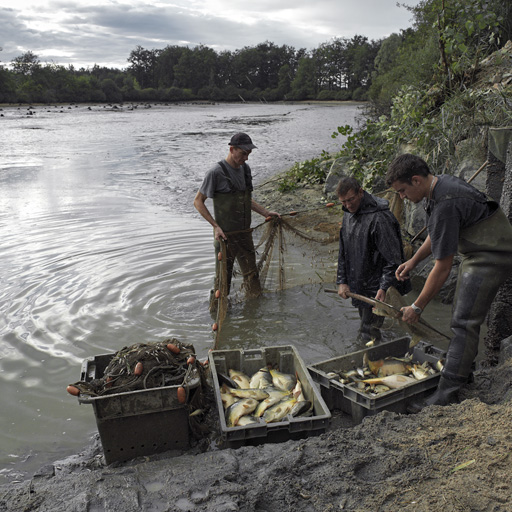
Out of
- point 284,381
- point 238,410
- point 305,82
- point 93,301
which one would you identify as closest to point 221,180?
point 93,301

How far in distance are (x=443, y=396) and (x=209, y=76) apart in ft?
385

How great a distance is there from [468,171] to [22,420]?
19.6 feet

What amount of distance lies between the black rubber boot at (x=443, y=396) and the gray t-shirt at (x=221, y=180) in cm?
336

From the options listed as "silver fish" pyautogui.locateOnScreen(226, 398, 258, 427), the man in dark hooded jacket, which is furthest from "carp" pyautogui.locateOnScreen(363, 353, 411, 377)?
"silver fish" pyautogui.locateOnScreen(226, 398, 258, 427)

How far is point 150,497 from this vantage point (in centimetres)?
302

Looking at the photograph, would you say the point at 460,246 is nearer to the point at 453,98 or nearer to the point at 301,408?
the point at 301,408

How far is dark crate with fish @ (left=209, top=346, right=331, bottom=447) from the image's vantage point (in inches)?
139

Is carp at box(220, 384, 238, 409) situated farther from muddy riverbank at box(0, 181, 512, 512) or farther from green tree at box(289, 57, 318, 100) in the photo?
green tree at box(289, 57, 318, 100)

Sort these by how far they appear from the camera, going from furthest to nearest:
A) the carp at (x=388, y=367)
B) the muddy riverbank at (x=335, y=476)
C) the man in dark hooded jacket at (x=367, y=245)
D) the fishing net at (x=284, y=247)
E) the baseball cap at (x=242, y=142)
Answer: the fishing net at (x=284, y=247), the baseball cap at (x=242, y=142), the man in dark hooded jacket at (x=367, y=245), the carp at (x=388, y=367), the muddy riverbank at (x=335, y=476)

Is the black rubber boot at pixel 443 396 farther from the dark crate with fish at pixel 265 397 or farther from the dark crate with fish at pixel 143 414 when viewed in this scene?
the dark crate with fish at pixel 143 414

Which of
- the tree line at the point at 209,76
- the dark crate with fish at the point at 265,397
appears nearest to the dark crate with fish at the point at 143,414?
the dark crate with fish at the point at 265,397

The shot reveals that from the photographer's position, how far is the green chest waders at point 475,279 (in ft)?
12.4

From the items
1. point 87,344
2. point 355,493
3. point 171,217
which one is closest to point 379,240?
point 355,493

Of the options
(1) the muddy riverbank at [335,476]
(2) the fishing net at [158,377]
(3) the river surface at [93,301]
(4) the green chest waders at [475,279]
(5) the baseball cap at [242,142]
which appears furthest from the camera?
(5) the baseball cap at [242,142]
